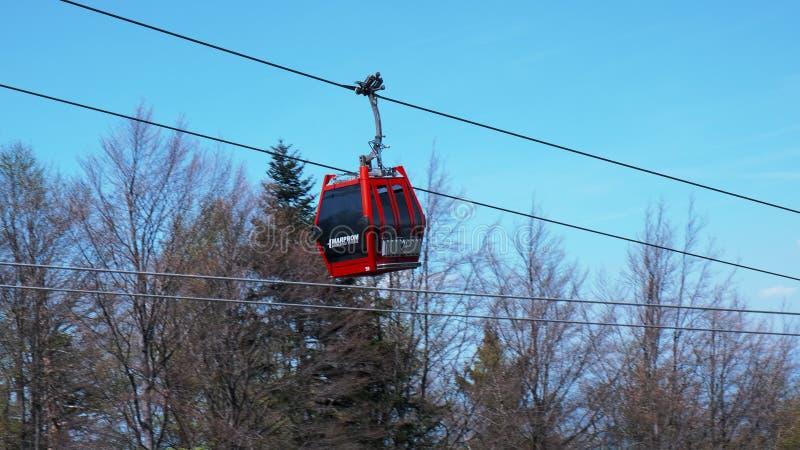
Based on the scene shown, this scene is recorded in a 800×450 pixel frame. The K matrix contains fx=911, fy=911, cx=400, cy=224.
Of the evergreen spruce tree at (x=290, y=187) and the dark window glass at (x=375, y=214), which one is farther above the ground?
the evergreen spruce tree at (x=290, y=187)

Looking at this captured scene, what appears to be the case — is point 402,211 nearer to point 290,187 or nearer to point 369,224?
point 369,224

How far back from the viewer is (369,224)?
41.5 ft

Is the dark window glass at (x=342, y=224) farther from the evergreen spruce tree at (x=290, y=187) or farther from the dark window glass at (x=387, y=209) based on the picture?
the evergreen spruce tree at (x=290, y=187)

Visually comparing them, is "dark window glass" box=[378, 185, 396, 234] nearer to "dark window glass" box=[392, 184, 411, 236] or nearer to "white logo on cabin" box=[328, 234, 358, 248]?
"dark window glass" box=[392, 184, 411, 236]

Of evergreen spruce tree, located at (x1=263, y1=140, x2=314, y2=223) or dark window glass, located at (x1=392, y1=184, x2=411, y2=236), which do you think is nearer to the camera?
dark window glass, located at (x1=392, y1=184, x2=411, y2=236)

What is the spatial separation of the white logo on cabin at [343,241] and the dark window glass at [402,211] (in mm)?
643

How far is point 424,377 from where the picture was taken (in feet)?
119

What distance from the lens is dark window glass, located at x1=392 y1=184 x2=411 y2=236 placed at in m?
13.0

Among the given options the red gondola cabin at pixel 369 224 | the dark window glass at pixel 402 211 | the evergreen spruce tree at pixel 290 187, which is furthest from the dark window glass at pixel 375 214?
the evergreen spruce tree at pixel 290 187

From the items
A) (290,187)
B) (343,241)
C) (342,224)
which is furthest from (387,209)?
(290,187)

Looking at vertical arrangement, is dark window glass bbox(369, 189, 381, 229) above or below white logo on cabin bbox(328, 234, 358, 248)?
above

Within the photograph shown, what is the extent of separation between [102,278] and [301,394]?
815 centimetres

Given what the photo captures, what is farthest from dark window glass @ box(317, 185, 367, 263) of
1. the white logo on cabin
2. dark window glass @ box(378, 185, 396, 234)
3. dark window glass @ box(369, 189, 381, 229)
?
dark window glass @ box(378, 185, 396, 234)

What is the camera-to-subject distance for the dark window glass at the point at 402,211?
13.0 m
